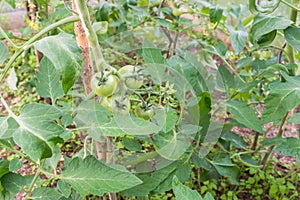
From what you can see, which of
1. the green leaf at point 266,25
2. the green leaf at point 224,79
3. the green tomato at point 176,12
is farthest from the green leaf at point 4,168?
the green tomato at point 176,12

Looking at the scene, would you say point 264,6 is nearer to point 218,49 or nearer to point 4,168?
point 218,49

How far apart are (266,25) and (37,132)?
0.62 m

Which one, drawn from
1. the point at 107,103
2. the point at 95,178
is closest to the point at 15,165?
the point at 95,178

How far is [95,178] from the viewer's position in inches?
30.9

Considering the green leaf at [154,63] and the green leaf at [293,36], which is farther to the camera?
the green leaf at [293,36]

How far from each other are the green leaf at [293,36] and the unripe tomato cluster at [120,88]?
1.37ft

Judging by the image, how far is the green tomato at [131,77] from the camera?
652 millimetres

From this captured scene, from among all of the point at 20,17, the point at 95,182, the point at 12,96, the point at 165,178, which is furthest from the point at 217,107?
the point at 20,17

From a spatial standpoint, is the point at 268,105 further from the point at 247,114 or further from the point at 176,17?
the point at 176,17

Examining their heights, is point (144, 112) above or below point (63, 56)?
below

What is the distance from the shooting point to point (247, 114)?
3.38 ft

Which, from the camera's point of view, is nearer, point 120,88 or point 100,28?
point 120,88

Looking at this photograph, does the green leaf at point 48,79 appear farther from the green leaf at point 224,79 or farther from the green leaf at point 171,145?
the green leaf at point 224,79

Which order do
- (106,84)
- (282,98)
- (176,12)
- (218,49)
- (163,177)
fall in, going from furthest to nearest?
1. (176,12)
2. (218,49)
3. (163,177)
4. (282,98)
5. (106,84)
